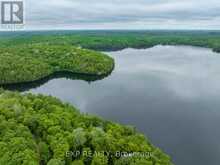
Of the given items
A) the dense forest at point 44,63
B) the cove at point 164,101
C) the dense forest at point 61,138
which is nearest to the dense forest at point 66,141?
the dense forest at point 61,138

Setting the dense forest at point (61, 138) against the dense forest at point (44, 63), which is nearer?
the dense forest at point (61, 138)

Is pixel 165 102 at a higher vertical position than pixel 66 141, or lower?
lower

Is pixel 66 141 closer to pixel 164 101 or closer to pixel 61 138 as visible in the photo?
pixel 61 138

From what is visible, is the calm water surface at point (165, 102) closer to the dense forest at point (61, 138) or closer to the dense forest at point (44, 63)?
the dense forest at point (44, 63)

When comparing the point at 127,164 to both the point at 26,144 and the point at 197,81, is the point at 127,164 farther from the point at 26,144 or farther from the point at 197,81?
the point at 197,81

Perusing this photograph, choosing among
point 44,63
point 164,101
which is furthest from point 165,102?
point 44,63

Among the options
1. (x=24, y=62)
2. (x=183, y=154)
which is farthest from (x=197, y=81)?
(x=24, y=62)

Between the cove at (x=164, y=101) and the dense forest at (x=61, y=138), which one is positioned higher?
the dense forest at (x=61, y=138)
